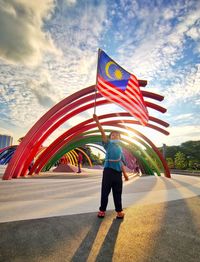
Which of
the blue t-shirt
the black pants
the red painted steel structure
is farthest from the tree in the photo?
the black pants

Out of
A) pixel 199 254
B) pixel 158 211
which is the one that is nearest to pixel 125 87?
pixel 158 211

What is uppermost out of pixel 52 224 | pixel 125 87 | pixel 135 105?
pixel 125 87

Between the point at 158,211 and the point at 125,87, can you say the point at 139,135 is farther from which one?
the point at 158,211

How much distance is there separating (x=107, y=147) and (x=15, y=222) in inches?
79.8

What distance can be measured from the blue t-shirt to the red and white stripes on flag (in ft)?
9.35

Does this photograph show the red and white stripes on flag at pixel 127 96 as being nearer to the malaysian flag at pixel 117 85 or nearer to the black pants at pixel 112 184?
the malaysian flag at pixel 117 85

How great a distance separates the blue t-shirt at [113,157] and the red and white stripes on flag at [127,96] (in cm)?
285

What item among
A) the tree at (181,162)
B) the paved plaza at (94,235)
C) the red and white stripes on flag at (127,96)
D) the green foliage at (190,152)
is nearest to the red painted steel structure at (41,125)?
the red and white stripes on flag at (127,96)

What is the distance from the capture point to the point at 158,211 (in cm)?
388

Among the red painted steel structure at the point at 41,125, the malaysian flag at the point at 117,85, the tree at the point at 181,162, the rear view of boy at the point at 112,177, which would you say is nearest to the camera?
the rear view of boy at the point at 112,177

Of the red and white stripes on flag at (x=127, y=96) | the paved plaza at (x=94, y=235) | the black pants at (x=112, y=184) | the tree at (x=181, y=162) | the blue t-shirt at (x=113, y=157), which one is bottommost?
the paved plaza at (x=94, y=235)

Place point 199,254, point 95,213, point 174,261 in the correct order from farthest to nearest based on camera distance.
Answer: point 95,213 < point 199,254 < point 174,261

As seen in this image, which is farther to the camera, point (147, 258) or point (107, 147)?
point (107, 147)

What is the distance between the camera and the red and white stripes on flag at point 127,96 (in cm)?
639
